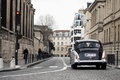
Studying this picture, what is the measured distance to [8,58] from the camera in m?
43.2

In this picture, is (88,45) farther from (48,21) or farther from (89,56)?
(48,21)

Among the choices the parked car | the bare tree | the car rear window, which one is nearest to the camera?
the parked car

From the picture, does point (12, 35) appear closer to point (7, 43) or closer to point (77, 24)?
point (7, 43)

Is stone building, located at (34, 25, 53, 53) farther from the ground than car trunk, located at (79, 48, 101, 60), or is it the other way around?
stone building, located at (34, 25, 53, 53)

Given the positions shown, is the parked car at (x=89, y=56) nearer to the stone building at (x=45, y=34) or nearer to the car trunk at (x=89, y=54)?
the car trunk at (x=89, y=54)

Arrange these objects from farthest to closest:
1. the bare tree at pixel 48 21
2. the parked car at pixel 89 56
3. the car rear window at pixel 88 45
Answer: the bare tree at pixel 48 21 → the car rear window at pixel 88 45 → the parked car at pixel 89 56

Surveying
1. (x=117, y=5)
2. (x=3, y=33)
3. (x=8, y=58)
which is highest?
(x=117, y=5)

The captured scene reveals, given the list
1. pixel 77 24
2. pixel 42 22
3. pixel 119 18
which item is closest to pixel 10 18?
pixel 119 18

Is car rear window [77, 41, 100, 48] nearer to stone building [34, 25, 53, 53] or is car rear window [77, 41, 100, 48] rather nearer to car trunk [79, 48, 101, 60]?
car trunk [79, 48, 101, 60]

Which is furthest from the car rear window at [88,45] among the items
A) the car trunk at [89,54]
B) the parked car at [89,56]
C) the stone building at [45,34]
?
the stone building at [45,34]

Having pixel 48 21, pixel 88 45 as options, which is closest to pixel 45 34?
pixel 48 21

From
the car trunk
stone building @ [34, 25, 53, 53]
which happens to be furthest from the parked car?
stone building @ [34, 25, 53, 53]

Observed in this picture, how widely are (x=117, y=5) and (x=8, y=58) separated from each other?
19.3 metres

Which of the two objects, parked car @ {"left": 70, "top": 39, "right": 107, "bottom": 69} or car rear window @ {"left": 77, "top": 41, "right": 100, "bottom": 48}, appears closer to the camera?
parked car @ {"left": 70, "top": 39, "right": 107, "bottom": 69}
